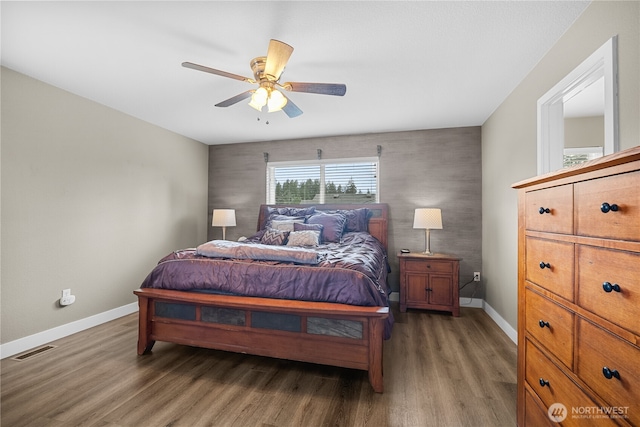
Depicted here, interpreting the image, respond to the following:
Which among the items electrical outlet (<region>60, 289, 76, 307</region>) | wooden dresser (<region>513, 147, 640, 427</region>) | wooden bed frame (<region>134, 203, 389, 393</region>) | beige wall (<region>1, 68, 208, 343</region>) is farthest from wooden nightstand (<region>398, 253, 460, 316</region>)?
electrical outlet (<region>60, 289, 76, 307</region>)

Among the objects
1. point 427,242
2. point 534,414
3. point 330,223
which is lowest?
point 534,414

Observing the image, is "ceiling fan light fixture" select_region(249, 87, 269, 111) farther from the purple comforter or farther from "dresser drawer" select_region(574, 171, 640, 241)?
"dresser drawer" select_region(574, 171, 640, 241)

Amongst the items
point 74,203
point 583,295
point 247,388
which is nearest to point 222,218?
point 74,203

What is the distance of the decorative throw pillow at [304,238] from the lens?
3.31 m

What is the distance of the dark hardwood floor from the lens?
65.1 inches

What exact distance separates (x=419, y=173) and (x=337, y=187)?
122cm

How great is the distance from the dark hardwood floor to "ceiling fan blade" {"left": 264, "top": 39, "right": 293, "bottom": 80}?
7.20 feet

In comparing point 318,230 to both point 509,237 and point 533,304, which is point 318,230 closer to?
point 509,237

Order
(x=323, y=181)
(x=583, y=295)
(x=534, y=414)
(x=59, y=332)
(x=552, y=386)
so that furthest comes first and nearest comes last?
(x=323, y=181) < (x=59, y=332) < (x=534, y=414) < (x=552, y=386) < (x=583, y=295)

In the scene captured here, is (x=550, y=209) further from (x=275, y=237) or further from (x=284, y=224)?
(x=284, y=224)

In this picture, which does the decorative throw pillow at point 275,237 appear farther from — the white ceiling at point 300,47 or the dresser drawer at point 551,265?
the dresser drawer at point 551,265

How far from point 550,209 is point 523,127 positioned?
1.85 m

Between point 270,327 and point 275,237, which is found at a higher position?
point 275,237

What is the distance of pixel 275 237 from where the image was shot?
350cm
